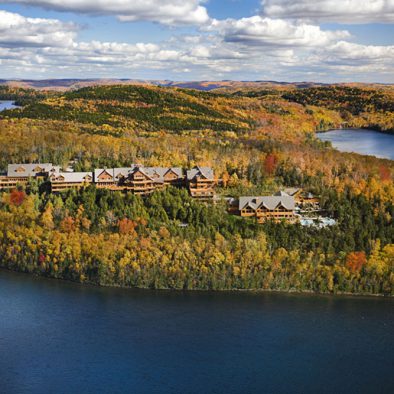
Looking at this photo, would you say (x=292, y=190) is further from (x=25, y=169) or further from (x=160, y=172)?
(x=25, y=169)

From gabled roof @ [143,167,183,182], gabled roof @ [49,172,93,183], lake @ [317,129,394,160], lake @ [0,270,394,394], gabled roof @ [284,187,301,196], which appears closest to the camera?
lake @ [0,270,394,394]

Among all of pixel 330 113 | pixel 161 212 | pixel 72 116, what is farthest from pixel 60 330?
pixel 330 113

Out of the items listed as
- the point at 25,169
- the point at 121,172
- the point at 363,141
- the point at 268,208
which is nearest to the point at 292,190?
the point at 268,208

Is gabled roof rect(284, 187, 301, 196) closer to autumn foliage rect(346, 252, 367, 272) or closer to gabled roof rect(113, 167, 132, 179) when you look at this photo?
autumn foliage rect(346, 252, 367, 272)

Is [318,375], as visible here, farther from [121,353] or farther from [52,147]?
→ [52,147]

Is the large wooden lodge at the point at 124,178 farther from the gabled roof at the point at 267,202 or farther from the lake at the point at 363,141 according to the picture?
the lake at the point at 363,141

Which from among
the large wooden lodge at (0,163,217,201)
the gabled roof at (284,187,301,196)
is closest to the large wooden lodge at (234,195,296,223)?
the large wooden lodge at (0,163,217,201)

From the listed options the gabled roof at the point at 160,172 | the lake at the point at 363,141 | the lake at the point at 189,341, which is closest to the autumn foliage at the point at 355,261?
the lake at the point at 189,341

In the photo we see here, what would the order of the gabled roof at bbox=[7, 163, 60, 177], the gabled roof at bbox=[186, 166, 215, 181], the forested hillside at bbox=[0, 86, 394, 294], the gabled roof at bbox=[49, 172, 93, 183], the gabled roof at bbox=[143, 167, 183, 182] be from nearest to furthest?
1. the forested hillside at bbox=[0, 86, 394, 294]
2. the gabled roof at bbox=[49, 172, 93, 183]
3. the gabled roof at bbox=[186, 166, 215, 181]
4. the gabled roof at bbox=[143, 167, 183, 182]
5. the gabled roof at bbox=[7, 163, 60, 177]
